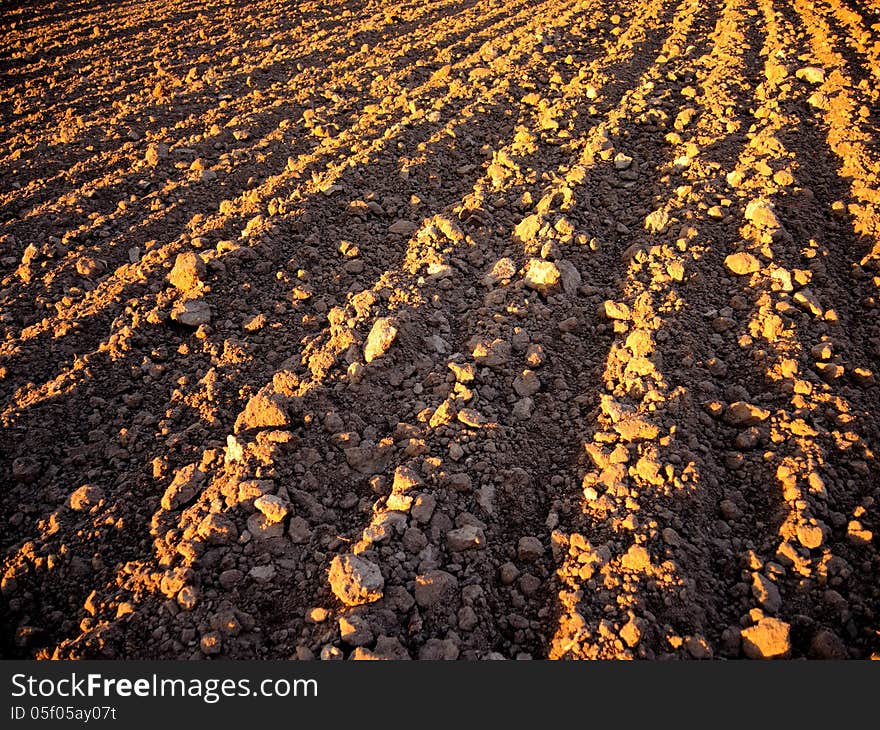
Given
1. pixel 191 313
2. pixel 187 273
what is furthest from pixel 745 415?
pixel 187 273

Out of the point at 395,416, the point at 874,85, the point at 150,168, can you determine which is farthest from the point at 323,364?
the point at 874,85

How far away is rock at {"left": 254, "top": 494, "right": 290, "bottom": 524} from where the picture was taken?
6.22ft

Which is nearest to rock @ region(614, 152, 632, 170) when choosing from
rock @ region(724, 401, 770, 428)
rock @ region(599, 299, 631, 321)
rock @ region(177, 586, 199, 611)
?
rock @ region(599, 299, 631, 321)

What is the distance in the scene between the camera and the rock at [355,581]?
1.70 metres

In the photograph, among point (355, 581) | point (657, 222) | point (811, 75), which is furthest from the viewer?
point (811, 75)

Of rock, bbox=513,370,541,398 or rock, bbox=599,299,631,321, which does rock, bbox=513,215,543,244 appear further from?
rock, bbox=513,370,541,398

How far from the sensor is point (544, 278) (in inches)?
104

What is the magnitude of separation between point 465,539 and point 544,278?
4.36ft

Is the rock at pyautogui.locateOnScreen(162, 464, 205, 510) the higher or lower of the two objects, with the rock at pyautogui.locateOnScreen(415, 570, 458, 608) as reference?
higher

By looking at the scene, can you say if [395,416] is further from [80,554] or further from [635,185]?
[635,185]

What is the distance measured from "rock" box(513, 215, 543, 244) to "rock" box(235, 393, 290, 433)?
4.91 ft

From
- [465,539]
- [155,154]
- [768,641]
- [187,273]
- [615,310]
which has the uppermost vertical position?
[155,154]

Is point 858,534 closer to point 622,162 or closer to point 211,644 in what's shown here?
point 211,644

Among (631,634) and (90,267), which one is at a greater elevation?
(90,267)
